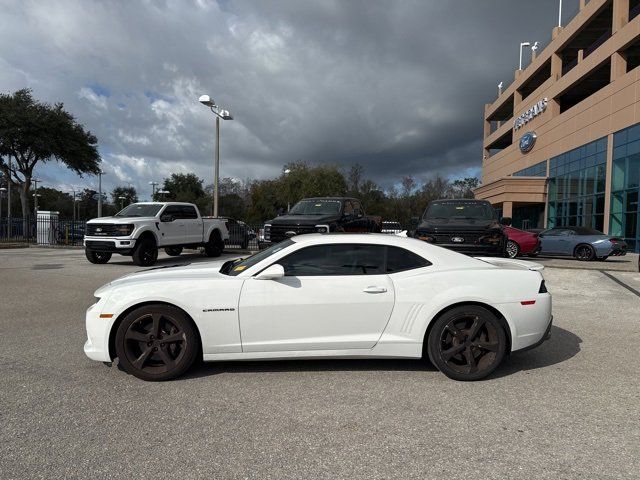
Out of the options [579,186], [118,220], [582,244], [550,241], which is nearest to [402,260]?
[118,220]

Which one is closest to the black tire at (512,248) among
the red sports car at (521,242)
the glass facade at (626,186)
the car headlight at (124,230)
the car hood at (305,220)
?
the red sports car at (521,242)

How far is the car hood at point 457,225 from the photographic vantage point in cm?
1083

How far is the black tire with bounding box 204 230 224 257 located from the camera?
16.9 metres

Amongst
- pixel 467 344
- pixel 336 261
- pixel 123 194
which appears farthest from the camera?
pixel 123 194

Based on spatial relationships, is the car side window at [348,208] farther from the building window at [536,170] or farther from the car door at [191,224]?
the building window at [536,170]

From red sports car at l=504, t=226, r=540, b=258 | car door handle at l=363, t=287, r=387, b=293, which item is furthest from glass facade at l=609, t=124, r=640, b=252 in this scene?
car door handle at l=363, t=287, r=387, b=293

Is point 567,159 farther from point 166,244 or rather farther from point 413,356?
point 413,356

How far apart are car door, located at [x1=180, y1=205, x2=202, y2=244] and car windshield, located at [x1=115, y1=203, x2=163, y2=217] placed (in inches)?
35.4

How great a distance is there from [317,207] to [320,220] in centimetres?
138

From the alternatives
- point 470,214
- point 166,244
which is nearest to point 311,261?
point 470,214

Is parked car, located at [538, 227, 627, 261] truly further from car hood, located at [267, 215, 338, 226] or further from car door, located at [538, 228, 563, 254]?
car hood, located at [267, 215, 338, 226]

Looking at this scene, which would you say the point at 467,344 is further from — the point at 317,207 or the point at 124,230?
the point at 124,230

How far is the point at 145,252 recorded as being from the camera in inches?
539

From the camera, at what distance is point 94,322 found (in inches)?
168
